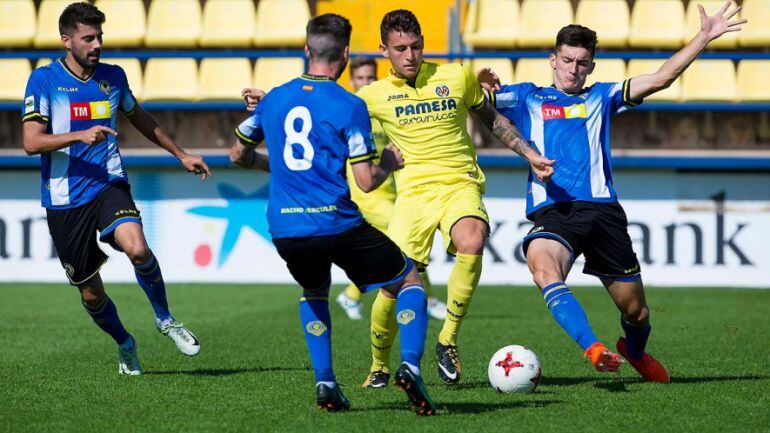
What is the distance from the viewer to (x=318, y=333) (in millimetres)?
5957

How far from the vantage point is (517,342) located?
9500 mm

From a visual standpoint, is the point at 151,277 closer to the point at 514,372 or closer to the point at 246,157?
the point at 246,157

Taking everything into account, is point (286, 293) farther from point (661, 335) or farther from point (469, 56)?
point (661, 335)

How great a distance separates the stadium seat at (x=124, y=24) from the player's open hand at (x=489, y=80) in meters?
10.3

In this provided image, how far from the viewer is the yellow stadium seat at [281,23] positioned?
1658 centimetres

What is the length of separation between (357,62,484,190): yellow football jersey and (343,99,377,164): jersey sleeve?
1750 mm

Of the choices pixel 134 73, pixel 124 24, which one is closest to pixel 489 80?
pixel 134 73

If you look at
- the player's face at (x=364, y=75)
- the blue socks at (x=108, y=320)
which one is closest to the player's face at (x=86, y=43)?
the blue socks at (x=108, y=320)

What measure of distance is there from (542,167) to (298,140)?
68.5 inches

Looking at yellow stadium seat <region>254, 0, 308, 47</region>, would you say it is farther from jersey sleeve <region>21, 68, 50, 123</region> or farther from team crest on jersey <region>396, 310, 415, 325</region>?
team crest on jersey <region>396, 310, 415, 325</region>

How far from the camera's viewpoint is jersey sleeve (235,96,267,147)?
5.84 metres

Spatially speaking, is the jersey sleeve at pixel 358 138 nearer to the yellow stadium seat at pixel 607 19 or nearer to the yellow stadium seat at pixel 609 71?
the yellow stadium seat at pixel 609 71

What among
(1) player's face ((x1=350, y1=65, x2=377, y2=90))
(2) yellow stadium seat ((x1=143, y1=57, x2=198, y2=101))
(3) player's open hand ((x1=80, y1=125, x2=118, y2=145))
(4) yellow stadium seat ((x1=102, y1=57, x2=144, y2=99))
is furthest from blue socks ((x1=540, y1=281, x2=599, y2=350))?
(4) yellow stadium seat ((x1=102, y1=57, x2=144, y2=99))

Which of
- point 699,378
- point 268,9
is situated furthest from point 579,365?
point 268,9
